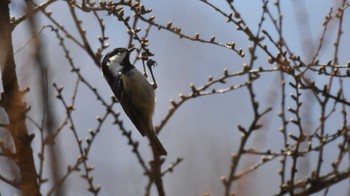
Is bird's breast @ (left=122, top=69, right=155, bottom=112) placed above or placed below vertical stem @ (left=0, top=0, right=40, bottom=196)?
above

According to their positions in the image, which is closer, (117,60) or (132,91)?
(132,91)

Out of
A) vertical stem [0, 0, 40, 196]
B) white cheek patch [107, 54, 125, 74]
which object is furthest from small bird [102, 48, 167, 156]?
vertical stem [0, 0, 40, 196]

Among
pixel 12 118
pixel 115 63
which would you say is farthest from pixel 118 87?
pixel 12 118

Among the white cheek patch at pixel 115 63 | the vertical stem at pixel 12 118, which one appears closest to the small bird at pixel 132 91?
the white cheek patch at pixel 115 63

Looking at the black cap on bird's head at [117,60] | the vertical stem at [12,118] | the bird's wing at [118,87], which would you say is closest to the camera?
the vertical stem at [12,118]

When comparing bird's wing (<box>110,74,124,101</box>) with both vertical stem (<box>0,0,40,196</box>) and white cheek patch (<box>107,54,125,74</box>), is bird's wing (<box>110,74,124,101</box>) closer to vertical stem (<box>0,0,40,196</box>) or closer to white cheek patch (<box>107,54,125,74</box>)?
white cheek patch (<box>107,54,125,74</box>)

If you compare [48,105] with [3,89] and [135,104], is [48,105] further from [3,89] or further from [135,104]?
[135,104]

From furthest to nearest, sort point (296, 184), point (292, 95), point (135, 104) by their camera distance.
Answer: point (135, 104) < point (292, 95) < point (296, 184)

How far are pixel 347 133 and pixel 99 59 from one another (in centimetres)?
174

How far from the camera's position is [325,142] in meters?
2.83

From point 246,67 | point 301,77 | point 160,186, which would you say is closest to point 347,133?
point 301,77

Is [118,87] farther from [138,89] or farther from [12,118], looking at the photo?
[12,118]

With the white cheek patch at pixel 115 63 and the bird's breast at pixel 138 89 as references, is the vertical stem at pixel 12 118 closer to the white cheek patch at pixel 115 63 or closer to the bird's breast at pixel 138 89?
the bird's breast at pixel 138 89

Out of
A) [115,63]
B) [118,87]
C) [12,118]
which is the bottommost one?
[12,118]
